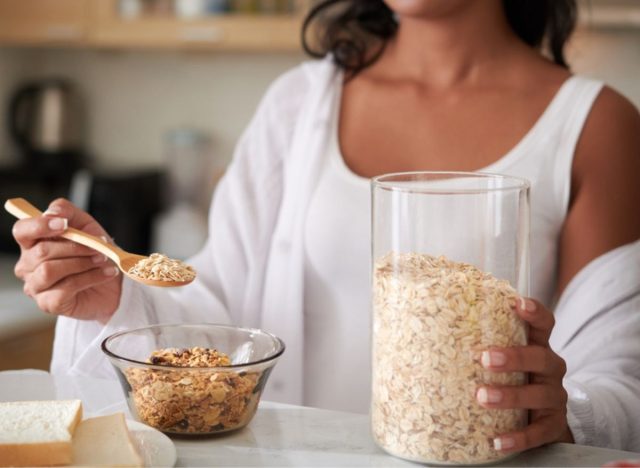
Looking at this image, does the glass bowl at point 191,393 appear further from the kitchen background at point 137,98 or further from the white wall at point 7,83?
the white wall at point 7,83

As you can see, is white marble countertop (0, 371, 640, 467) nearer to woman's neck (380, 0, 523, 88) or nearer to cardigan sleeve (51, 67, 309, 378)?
cardigan sleeve (51, 67, 309, 378)

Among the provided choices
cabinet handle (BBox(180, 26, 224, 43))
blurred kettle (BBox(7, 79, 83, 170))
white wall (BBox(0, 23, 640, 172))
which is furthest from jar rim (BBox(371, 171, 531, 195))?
blurred kettle (BBox(7, 79, 83, 170))

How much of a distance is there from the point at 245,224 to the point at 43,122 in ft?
6.18

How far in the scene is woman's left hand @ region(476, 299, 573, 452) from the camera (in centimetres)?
76

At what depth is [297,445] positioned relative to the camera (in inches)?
32.8

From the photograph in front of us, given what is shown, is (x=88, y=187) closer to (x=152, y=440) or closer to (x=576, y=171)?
(x=576, y=171)

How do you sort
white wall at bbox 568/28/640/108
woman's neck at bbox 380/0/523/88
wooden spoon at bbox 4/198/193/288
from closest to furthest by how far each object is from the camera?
wooden spoon at bbox 4/198/193/288 < woman's neck at bbox 380/0/523/88 < white wall at bbox 568/28/640/108

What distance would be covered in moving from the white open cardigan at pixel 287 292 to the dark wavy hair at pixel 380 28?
0.05 meters

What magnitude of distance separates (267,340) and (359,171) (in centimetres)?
50

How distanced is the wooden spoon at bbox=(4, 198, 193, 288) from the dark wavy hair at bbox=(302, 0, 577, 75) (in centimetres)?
64

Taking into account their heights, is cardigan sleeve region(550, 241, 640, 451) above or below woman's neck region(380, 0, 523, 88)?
below

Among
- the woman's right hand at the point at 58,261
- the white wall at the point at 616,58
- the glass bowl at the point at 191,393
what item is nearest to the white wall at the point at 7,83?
the white wall at the point at 616,58

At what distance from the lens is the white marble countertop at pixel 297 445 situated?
2.63 ft

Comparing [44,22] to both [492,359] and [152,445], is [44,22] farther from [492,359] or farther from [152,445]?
[492,359]
